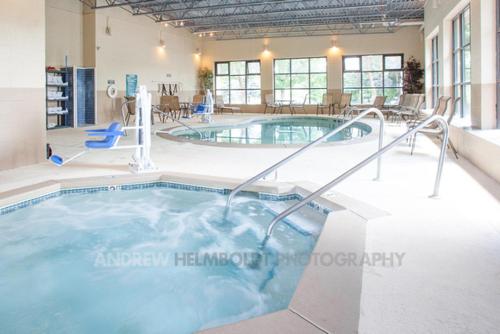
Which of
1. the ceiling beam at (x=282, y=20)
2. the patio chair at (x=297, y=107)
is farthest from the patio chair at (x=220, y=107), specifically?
the ceiling beam at (x=282, y=20)

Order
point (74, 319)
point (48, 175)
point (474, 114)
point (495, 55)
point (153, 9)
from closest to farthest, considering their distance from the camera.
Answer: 1. point (74, 319)
2. point (48, 175)
3. point (495, 55)
4. point (474, 114)
5. point (153, 9)

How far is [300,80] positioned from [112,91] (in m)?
8.16

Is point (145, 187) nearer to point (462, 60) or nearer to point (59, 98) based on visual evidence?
point (462, 60)

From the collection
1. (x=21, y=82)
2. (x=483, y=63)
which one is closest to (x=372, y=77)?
(x=483, y=63)

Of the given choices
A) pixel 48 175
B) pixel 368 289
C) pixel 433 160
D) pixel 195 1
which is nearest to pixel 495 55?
pixel 433 160

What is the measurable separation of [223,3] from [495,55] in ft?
32.6

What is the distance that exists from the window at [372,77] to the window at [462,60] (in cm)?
754

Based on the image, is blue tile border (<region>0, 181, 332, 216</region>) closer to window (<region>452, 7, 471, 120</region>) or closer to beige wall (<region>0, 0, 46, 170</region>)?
beige wall (<region>0, 0, 46, 170</region>)

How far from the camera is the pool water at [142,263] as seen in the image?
244 cm

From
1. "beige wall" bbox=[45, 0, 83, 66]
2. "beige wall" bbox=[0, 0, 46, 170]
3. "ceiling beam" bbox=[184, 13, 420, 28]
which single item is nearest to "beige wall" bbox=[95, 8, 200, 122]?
"beige wall" bbox=[45, 0, 83, 66]

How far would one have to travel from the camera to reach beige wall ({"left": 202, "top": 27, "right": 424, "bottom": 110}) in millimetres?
16641

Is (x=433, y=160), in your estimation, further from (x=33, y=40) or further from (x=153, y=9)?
(x=153, y=9)

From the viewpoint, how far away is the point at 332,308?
1.81 meters

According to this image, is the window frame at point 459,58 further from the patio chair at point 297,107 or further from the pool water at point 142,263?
the patio chair at point 297,107
